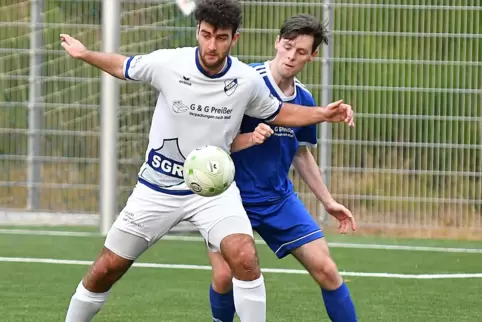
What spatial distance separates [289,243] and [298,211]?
0.20 m

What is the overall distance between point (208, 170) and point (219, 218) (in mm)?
332

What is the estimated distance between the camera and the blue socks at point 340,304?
243 inches

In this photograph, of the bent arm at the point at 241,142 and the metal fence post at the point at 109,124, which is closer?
the bent arm at the point at 241,142

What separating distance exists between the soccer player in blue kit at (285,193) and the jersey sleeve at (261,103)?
0.39 ft

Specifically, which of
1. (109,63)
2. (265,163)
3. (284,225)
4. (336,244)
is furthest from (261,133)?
(336,244)

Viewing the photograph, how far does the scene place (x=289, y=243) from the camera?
6.29 meters

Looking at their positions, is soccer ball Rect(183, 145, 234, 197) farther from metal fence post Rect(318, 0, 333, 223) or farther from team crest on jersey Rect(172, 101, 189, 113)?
metal fence post Rect(318, 0, 333, 223)

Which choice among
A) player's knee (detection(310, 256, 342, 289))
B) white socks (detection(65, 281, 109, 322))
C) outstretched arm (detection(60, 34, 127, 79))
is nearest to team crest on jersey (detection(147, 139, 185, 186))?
outstretched arm (detection(60, 34, 127, 79))

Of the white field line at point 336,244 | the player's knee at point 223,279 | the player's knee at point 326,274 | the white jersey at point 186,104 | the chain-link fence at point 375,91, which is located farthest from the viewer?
the chain-link fence at point 375,91

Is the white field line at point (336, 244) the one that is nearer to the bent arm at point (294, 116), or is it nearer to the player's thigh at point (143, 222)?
the bent arm at point (294, 116)

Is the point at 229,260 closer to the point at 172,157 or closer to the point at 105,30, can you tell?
the point at 172,157

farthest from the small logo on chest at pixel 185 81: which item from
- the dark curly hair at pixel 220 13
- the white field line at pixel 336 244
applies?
the white field line at pixel 336 244

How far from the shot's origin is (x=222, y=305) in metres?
6.48

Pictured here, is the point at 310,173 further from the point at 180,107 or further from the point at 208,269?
the point at 208,269
